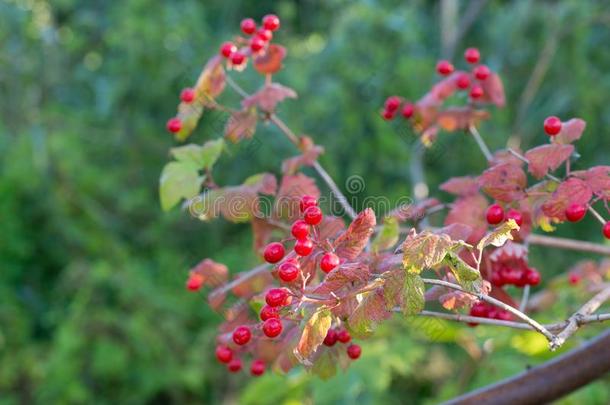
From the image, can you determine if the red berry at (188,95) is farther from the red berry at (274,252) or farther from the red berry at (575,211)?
the red berry at (575,211)


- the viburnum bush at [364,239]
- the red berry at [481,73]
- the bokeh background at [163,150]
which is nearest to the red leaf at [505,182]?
the viburnum bush at [364,239]

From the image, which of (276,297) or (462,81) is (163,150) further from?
(276,297)

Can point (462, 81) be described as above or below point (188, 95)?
below

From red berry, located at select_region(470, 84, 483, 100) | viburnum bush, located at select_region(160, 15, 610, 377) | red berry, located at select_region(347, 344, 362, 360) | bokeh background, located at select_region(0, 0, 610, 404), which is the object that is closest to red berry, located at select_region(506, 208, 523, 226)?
viburnum bush, located at select_region(160, 15, 610, 377)

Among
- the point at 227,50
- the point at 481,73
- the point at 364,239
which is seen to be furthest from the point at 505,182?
the point at 227,50

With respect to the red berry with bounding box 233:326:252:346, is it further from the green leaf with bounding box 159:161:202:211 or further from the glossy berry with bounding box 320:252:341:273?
the green leaf with bounding box 159:161:202:211

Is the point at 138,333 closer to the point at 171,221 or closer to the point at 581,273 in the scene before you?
the point at 171,221
